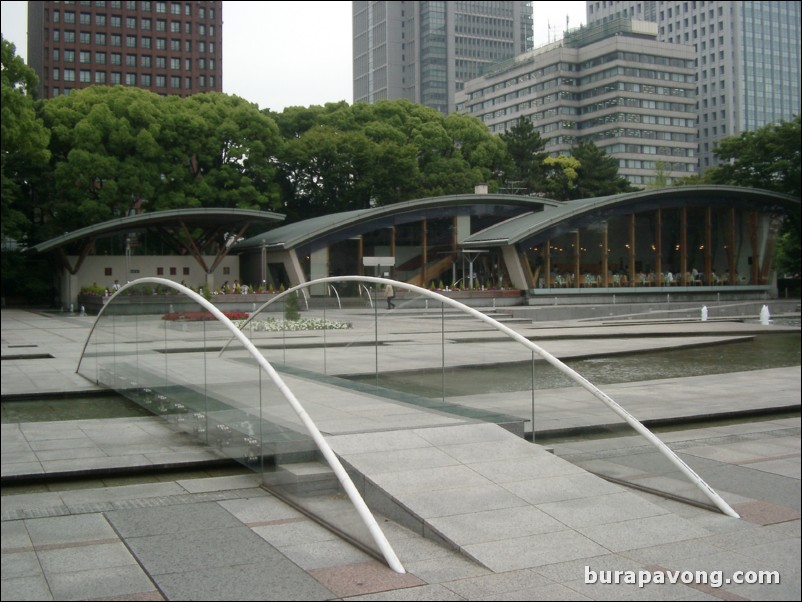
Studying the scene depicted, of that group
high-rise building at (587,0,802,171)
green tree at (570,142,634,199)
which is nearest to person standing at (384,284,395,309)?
high-rise building at (587,0,802,171)

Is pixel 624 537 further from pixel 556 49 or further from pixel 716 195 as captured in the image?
pixel 556 49

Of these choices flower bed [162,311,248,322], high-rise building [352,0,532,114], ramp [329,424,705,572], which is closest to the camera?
ramp [329,424,705,572]

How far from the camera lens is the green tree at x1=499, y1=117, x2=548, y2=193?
2693 inches

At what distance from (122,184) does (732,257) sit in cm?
3894

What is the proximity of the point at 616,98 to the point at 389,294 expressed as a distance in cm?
10250

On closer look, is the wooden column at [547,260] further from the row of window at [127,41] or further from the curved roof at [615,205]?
the row of window at [127,41]

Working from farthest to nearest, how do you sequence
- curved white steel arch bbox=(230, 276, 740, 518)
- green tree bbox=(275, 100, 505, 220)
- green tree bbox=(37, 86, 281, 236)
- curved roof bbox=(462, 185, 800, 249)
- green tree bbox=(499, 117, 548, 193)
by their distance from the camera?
green tree bbox=(499, 117, 548, 193) → green tree bbox=(275, 100, 505, 220) → green tree bbox=(37, 86, 281, 236) → curved roof bbox=(462, 185, 800, 249) → curved white steel arch bbox=(230, 276, 740, 518)

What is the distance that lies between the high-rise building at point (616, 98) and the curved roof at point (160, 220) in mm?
66556

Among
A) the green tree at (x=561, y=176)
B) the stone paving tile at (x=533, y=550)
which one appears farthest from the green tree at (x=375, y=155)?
the stone paving tile at (x=533, y=550)

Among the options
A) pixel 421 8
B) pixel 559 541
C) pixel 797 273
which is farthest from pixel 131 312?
pixel 421 8

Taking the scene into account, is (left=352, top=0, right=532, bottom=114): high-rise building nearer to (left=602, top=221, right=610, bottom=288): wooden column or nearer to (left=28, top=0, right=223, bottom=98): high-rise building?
(left=28, top=0, right=223, bottom=98): high-rise building

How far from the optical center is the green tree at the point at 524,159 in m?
68.4

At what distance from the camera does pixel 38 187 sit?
50.2 m

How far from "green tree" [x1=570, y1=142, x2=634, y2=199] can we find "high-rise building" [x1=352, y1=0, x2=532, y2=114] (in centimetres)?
8330
